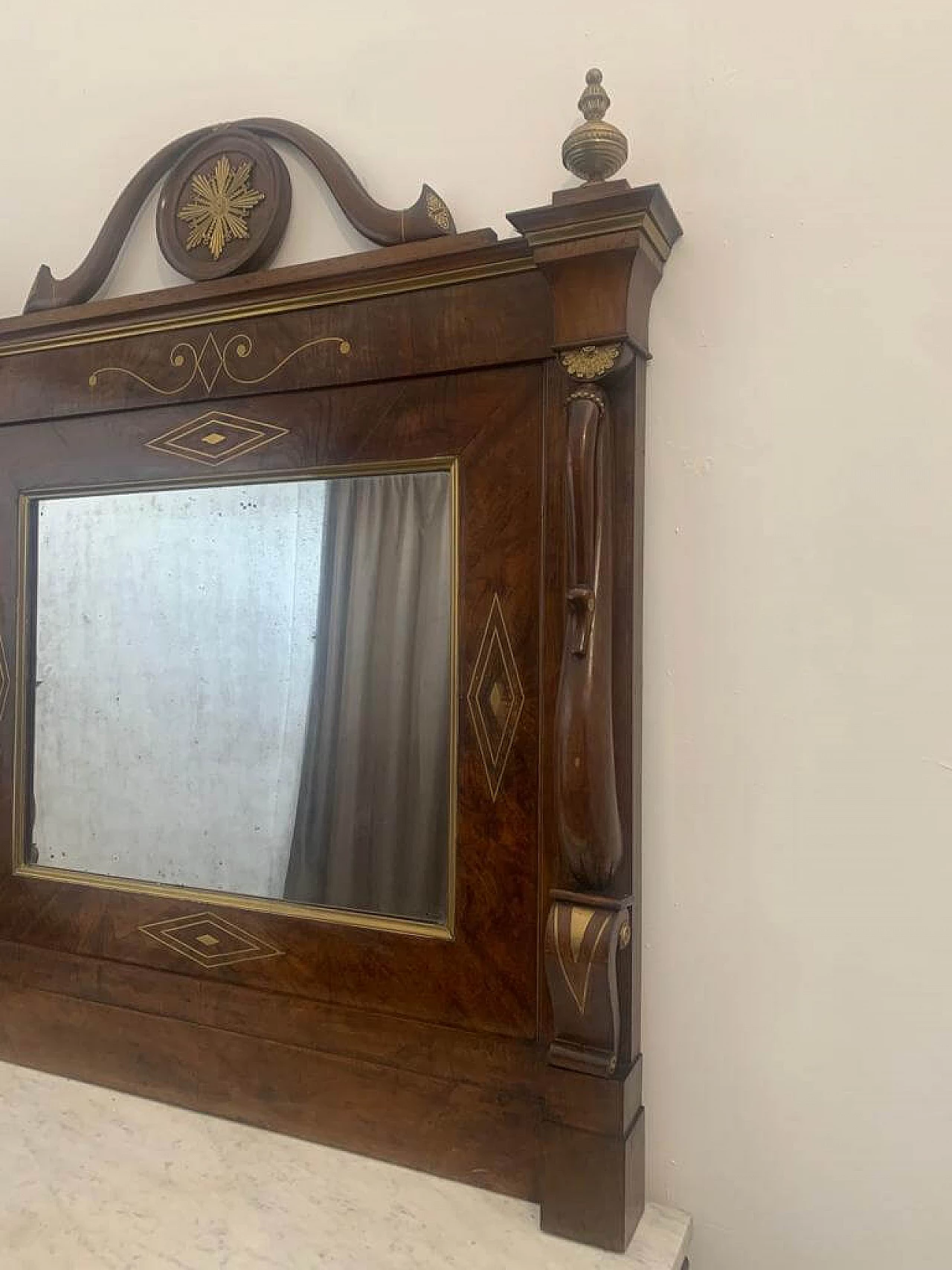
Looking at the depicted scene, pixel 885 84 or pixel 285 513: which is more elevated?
pixel 885 84

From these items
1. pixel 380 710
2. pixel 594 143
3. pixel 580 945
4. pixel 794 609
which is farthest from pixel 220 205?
pixel 580 945

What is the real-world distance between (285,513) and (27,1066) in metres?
0.75

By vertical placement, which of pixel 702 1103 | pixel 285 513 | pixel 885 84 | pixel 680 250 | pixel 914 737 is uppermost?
pixel 885 84

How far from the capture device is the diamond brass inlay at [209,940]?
957 millimetres

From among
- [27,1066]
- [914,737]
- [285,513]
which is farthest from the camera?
[27,1066]

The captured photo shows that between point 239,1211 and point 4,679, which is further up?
point 4,679

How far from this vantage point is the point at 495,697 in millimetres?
852

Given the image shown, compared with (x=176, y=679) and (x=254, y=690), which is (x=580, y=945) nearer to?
(x=254, y=690)

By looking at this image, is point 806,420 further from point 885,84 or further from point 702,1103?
point 702,1103

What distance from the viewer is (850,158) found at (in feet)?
2.52

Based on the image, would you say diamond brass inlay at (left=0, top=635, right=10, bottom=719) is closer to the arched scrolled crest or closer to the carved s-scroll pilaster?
the arched scrolled crest

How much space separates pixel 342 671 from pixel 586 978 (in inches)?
15.3

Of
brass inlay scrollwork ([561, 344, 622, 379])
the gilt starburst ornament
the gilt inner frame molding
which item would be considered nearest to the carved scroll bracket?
the gilt inner frame molding

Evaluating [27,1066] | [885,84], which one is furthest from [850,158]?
[27,1066]
